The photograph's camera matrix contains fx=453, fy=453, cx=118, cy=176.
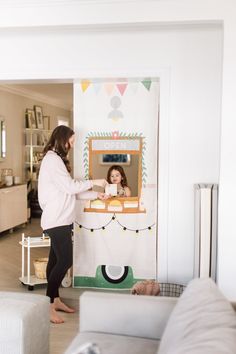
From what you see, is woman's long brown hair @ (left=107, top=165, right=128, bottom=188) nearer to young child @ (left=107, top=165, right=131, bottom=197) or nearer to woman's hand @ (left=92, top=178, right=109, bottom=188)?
young child @ (left=107, top=165, right=131, bottom=197)

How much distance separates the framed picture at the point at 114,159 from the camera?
13.2 ft

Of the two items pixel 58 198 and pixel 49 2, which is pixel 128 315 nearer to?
pixel 58 198

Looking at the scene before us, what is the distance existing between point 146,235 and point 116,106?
118cm

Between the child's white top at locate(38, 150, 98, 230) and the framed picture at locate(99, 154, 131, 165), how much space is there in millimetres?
478

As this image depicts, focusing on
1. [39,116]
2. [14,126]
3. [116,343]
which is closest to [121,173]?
[116,343]

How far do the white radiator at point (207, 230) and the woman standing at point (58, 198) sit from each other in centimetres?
99

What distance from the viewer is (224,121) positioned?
3045mm

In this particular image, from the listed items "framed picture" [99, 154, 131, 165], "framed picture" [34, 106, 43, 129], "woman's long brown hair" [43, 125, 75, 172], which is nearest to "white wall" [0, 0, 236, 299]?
"woman's long brown hair" [43, 125, 75, 172]

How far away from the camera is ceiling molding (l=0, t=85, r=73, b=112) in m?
7.72

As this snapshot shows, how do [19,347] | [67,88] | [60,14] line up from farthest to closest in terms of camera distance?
1. [67,88]
2. [60,14]
3. [19,347]

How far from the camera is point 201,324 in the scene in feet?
5.06

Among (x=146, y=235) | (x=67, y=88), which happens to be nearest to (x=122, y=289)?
(x=146, y=235)

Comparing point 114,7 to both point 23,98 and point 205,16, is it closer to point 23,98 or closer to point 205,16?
point 205,16

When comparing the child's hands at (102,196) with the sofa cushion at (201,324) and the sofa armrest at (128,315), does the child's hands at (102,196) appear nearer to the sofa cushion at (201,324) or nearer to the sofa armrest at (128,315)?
the sofa armrest at (128,315)
